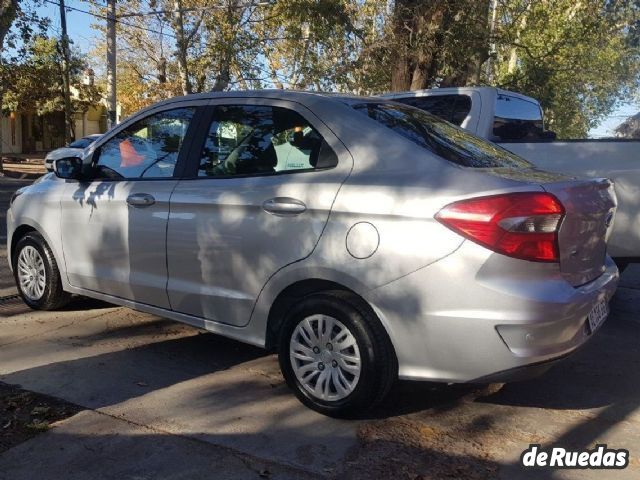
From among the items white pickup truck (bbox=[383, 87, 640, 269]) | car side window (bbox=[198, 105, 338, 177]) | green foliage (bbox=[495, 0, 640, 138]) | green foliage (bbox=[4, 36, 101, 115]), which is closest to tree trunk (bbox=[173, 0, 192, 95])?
green foliage (bbox=[4, 36, 101, 115])

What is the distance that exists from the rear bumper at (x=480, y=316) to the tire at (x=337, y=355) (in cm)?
11

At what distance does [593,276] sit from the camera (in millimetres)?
3496

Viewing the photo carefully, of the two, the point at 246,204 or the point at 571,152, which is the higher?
the point at 571,152

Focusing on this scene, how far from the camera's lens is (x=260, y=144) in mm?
3967

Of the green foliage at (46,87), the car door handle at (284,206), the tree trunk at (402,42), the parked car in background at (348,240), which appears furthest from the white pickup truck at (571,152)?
the green foliage at (46,87)

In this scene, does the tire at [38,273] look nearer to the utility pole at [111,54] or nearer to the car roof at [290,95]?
the car roof at [290,95]

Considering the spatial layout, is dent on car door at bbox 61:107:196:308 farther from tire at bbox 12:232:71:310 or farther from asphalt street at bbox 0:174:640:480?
asphalt street at bbox 0:174:640:480

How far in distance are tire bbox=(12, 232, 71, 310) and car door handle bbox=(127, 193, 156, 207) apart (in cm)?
120

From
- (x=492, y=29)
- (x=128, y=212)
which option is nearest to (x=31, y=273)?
(x=128, y=212)

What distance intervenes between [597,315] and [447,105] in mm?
3695

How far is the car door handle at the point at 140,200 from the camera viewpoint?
14.0 feet

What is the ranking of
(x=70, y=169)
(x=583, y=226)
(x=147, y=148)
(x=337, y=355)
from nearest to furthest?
(x=583, y=226) < (x=337, y=355) < (x=147, y=148) < (x=70, y=169)

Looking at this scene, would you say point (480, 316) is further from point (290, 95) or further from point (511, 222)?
point (290, 95)

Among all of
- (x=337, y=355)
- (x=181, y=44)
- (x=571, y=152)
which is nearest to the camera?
(x=337, y=355)
